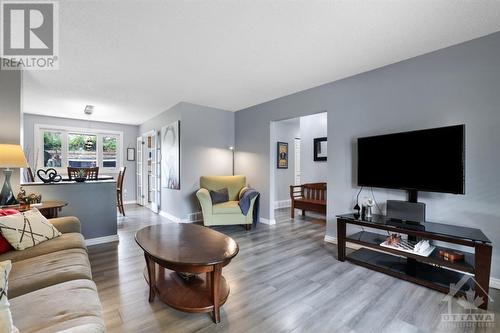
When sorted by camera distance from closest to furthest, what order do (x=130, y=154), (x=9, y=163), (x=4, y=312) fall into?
(x=4, y=312) → (x=9, y=163) → (x=130, y=154)

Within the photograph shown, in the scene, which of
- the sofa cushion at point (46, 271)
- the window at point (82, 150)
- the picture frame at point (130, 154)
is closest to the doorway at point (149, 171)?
the picture frame at point (130, 154)

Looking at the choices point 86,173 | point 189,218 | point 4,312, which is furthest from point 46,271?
point 189,218

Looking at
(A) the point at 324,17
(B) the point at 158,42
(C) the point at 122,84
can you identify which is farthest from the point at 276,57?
(C) the point at 122,84

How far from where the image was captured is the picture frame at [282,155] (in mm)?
5898

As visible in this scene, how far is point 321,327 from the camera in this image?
1.60 meters

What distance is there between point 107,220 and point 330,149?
3574 millimetres

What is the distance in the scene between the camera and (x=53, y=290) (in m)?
1.29

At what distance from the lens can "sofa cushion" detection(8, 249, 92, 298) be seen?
136cm

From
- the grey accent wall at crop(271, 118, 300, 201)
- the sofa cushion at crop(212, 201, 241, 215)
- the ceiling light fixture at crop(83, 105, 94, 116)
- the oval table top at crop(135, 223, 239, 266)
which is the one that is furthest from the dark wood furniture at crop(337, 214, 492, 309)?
the ceiling light fixture at crop(83, 105, 94, 116)

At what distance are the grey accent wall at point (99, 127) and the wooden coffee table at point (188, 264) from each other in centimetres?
519

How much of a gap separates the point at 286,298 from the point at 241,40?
2473 mm

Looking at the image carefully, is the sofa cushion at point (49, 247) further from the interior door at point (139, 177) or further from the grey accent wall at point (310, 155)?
the grey accent wall at point (310, 155)

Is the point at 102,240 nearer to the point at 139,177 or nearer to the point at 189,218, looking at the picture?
the point at 189,218

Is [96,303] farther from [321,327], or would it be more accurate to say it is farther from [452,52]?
[452,52]
